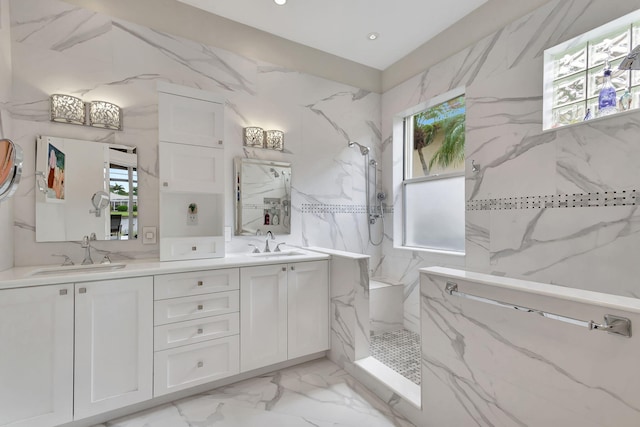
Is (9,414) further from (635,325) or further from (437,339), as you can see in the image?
(635,325)

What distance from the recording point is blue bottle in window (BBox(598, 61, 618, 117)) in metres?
1.74

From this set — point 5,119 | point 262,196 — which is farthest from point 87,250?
point 262,196

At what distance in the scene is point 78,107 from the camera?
78.9 inches

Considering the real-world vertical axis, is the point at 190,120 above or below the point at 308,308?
above

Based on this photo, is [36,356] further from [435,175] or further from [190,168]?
[435,175]

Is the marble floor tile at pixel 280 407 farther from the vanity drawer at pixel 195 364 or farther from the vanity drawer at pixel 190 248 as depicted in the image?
the vanity drawer at pixel 190 248

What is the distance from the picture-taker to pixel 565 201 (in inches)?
74.1

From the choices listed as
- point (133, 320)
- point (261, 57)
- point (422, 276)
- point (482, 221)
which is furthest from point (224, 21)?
point (482, 221)

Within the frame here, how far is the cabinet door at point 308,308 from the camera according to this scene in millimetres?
2209

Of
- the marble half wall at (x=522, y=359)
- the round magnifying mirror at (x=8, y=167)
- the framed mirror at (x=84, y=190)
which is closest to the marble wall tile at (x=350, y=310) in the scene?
the marble half wall at (x=522, y=359)

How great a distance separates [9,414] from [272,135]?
2465mm

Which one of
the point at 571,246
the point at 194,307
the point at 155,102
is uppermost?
the point at 155,102

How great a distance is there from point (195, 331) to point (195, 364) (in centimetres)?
22

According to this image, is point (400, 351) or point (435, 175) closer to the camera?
point (400, 351)
